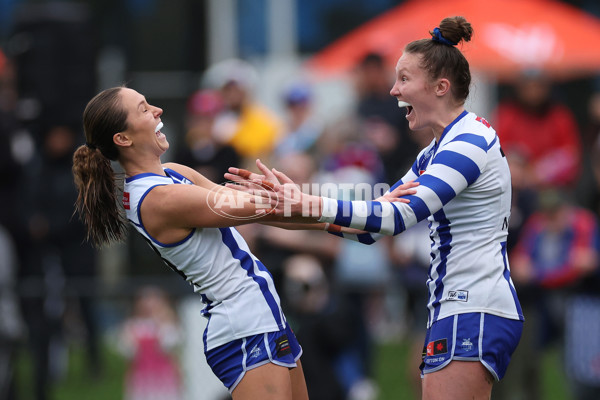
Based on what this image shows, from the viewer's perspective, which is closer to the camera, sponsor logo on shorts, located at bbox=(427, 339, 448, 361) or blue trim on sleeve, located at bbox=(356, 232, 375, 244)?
sponsor logo on shorts, located at bbox=(427, 339, 448, 361)

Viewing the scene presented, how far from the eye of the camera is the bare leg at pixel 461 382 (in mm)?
3928

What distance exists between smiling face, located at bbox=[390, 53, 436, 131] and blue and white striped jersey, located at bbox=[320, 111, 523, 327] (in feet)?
0.43

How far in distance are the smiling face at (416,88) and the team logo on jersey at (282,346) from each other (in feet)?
3.59

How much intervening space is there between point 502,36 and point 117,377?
5509 millimetres

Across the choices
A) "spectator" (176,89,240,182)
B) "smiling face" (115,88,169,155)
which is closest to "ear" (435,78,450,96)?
"smiling face" (115,88,169,155)

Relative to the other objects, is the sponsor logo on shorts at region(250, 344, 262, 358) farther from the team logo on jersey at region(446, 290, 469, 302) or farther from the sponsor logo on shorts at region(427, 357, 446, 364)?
the team logo on jersey at region(446, 290, 469, 302)

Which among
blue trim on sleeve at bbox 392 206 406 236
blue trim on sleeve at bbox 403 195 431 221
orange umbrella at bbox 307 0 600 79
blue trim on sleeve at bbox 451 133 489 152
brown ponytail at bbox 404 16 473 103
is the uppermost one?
orange umbrella at bbox 307 0 600 79

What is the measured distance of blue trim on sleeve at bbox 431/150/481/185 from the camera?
12.7 feet

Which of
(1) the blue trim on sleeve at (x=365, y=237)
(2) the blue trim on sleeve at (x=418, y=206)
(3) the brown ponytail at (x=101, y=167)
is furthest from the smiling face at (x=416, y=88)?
(3) the brown ponytail at (x=101, y=167)

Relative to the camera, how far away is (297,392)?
165 inches

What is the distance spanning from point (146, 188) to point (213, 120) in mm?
4698

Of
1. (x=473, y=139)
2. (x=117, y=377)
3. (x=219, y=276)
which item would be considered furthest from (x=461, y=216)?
(x=117, y=377)

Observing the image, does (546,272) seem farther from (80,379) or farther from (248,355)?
(80,379)

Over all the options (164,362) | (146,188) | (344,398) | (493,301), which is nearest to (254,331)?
(146,188)
